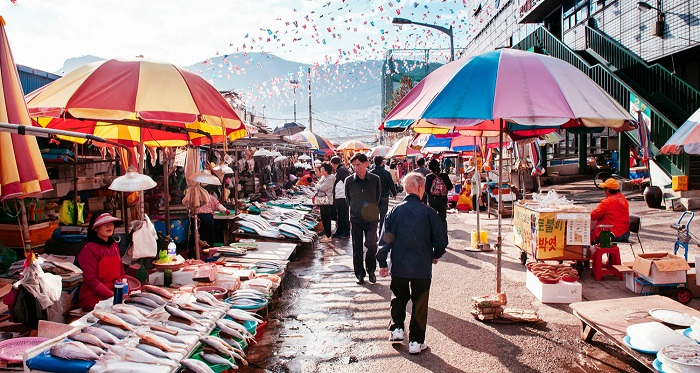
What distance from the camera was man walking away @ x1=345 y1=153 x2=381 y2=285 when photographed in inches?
314

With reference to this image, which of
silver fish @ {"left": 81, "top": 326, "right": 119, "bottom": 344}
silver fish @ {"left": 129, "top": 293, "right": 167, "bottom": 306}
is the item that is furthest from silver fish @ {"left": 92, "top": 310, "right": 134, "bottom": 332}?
silver fish @ {"left": 129, "top": 293, "right": 167, "bottom": 306}

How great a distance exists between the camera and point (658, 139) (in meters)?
15.3

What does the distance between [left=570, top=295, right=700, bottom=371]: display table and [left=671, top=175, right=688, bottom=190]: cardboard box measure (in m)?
10.6

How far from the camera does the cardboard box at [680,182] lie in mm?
14016

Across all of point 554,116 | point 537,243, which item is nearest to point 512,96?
point 554,116

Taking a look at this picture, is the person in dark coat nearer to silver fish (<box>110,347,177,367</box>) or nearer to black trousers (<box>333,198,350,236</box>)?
black trousers (<box>333,198,350,236</box>)

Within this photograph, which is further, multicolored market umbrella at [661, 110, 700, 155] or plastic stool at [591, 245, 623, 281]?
plastic stool at [591, 245, 623, 281]

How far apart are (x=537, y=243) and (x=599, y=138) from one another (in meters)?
20.5

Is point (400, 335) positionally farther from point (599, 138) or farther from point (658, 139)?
point (599, 138)

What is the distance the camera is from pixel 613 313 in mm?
5203

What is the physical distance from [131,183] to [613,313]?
559cm

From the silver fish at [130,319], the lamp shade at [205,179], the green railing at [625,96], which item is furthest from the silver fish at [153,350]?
the green railing at [625,96]

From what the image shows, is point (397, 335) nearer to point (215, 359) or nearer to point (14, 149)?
point (215, 359)

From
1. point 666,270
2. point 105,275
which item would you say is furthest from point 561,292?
point 105,275
